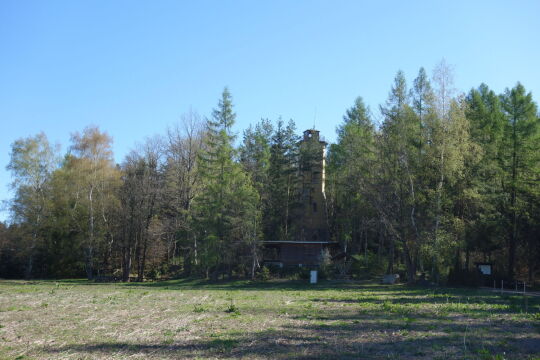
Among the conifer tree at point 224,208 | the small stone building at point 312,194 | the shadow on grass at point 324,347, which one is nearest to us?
the shadow on grass at point 324,347

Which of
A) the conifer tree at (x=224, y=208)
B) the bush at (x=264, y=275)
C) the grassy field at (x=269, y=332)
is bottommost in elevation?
the bush at (x=264, y=275)

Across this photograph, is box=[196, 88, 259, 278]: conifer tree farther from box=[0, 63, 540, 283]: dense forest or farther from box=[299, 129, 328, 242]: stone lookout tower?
box=[299, 129, 328, 242]: stone lookout tower

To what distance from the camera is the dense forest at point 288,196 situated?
33.5m

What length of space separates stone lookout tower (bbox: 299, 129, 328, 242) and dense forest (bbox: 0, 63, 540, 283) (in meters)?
1.40

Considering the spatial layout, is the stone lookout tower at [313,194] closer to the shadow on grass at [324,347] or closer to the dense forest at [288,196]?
the dense forest at [288,196]

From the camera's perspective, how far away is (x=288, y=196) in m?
53.8

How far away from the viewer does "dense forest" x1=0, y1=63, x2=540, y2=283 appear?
3350 centimetres

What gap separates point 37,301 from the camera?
65.3 feet

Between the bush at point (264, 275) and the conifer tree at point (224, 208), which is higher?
the conifer tree at point (224, 208)

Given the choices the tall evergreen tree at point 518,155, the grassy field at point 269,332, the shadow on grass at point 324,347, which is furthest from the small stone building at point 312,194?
the shadow on grass at point 324,347

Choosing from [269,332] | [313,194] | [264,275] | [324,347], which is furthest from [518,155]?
[324,347]

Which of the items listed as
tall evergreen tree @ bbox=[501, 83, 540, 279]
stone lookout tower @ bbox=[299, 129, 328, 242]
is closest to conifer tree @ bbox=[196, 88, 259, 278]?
stone lookout tower @ bbox=[299, 129, 328, 242]

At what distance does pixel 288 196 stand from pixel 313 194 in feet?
9.93

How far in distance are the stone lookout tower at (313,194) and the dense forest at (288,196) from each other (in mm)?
1403
